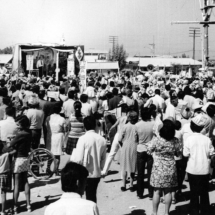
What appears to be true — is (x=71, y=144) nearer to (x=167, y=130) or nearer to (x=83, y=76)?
(x=167, y=130)

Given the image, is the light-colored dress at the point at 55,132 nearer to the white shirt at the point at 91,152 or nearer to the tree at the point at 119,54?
the white shirt at the point at 91,152

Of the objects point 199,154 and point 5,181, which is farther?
point 5,181

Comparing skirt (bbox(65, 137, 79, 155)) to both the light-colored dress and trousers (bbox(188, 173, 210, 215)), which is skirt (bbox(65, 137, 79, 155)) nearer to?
the light-colored dress

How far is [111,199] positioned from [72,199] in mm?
4232

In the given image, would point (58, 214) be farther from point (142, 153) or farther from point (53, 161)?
point (53, 161)

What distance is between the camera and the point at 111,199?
6.82 meters

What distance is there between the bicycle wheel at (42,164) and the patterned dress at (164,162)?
3.03 m

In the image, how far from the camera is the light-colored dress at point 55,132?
786 centimetres

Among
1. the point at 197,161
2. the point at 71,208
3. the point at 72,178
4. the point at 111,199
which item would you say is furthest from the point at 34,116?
the point at 71,208

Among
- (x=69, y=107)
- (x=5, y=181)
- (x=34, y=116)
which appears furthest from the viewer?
(x=69, y=107)

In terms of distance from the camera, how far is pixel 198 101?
10.1 m

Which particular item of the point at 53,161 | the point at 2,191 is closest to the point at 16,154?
the point at 2,191

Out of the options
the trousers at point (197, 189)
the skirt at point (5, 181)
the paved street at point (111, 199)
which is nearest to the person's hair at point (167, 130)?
the trousers at point (197, 189)

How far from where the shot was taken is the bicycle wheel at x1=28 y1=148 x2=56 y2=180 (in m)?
7.75
